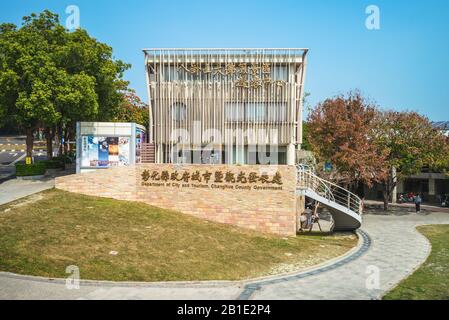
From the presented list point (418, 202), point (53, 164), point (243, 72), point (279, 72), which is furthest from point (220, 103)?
point (418, 202)

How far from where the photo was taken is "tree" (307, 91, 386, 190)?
30.3 metres

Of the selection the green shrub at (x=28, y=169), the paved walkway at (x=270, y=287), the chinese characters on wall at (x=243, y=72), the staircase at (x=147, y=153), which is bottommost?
the paved walkway at (x=270, y=287)

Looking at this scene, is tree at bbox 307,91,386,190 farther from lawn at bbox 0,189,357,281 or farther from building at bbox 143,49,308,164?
lawn at bbox 0,189,357,281

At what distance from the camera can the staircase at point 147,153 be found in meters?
29.7

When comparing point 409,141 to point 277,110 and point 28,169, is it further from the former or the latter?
point 28,169

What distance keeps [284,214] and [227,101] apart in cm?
1191

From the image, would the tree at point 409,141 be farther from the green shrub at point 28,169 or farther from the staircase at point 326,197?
the green shrub at point 28,169

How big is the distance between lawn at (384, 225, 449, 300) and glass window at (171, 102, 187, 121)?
18.4 meters

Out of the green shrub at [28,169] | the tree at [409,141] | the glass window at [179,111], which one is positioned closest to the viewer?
the green shrub at [28,169]

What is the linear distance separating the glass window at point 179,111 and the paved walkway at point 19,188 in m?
9.63

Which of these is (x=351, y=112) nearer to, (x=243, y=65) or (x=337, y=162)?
(x=337, y=162)

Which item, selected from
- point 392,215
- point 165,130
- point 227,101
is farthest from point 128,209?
point 392,215

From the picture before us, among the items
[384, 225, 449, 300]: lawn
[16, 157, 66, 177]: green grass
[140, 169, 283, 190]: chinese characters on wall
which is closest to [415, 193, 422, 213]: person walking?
[384, 225, 449, 300]: lawn

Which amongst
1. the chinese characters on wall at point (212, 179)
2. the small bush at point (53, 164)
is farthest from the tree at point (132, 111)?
the chinese characters on wall at point (212, 179)
